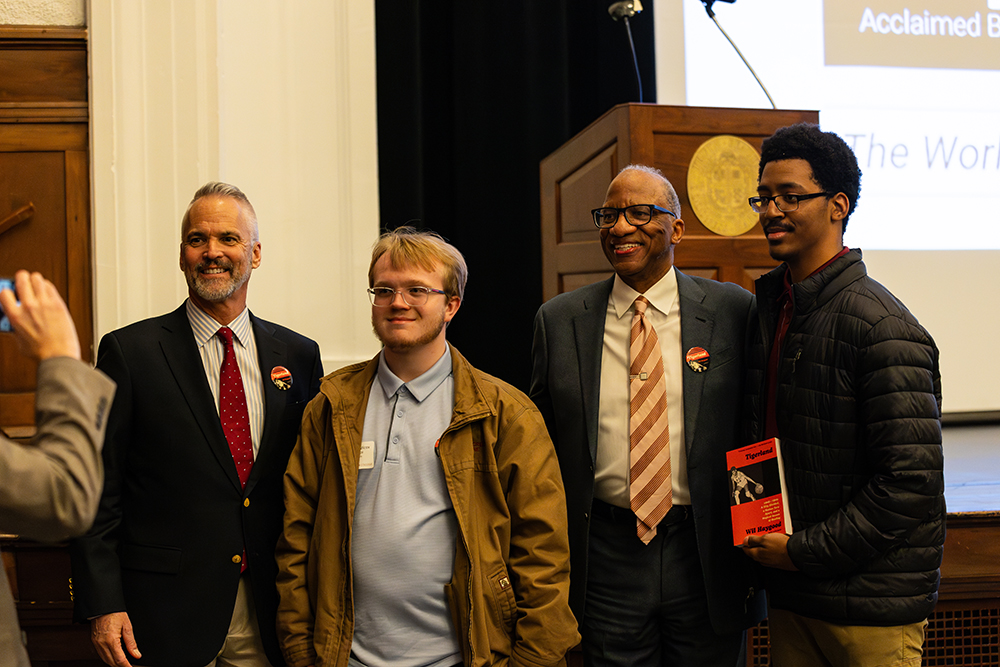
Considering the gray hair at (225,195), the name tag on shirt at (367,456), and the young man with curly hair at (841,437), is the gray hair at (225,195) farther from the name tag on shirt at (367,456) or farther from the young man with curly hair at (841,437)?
the young man with curly hair at (841,437)

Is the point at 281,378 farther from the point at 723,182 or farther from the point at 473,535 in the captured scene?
the point at 723,182

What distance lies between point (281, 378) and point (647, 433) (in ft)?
2.95

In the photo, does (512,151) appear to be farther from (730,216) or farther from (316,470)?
(316,470)

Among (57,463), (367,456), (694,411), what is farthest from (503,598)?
(57,463)

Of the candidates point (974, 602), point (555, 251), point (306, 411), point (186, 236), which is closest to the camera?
point (306, 411)

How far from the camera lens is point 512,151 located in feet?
14.0

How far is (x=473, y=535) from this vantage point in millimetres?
1718

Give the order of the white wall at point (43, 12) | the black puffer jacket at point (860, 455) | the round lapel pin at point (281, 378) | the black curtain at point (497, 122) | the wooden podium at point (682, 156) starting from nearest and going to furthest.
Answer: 1. the black puffer jacket at point (860, 455)
2. the round lapel pin at point (281, 378)
3. the wooden podium at point (682, 156)
4. the white wall at point (43, 12)
5. the black curtain at point (497, 122)

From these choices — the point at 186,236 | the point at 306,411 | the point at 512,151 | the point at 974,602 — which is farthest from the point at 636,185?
the point at 512,151

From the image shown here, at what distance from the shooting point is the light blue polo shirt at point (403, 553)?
67.1 inches

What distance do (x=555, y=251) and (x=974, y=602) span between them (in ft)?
6.19

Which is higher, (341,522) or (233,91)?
(233,91)

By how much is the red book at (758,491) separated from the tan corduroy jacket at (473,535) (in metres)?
0.40

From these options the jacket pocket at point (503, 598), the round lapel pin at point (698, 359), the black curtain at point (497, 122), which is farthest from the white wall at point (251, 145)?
the jacket pocket at point (503, 598)
